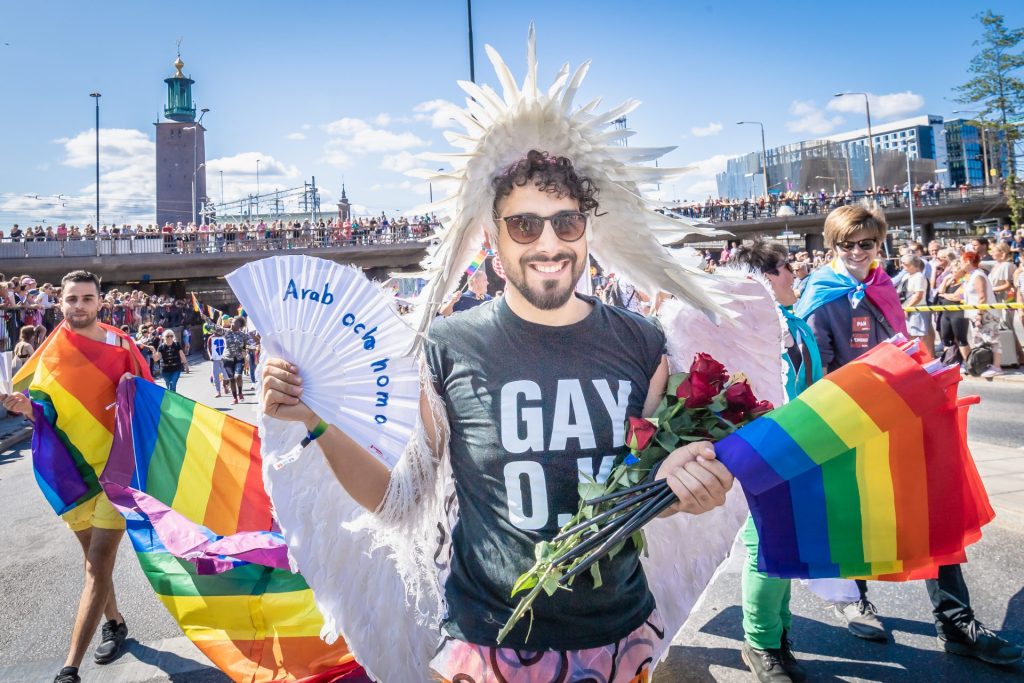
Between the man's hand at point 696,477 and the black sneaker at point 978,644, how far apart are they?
231 cm

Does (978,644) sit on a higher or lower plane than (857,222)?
lower

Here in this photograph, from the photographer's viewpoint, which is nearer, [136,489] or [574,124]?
[574,124]

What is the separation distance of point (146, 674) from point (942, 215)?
54894 mm

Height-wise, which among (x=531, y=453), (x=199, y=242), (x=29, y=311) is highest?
(x=199, y=242)

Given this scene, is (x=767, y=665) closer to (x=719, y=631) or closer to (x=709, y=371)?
(x=719, y=631)

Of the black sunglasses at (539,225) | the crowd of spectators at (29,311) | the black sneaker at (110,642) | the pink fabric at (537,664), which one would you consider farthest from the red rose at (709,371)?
the crowd of spectators at (29,311)

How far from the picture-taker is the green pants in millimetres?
2939

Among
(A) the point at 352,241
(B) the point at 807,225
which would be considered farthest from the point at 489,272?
(B) the point at 807,225

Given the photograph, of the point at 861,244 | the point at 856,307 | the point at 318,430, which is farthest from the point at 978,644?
the point at 318,430

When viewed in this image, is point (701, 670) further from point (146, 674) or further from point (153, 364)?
point (153, 364)

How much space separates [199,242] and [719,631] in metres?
39.3

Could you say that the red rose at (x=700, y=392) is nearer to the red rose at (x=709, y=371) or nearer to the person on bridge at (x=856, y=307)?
the red rose at (x=709, y=371)

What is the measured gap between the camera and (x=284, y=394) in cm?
187

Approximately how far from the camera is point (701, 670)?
321cm
